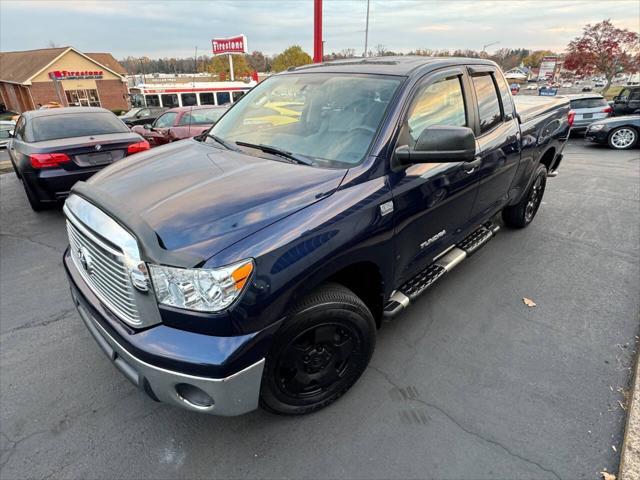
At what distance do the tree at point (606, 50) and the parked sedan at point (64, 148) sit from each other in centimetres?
3737

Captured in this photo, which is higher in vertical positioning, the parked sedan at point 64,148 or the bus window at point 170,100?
the parked sedan at point 64,148

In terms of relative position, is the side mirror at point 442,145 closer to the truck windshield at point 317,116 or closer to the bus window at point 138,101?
the truck windshield at point 317,116

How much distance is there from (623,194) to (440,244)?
6.03 m

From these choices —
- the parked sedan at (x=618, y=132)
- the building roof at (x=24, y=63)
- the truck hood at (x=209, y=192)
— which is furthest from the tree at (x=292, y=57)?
the truck hood at (x=209, y=192)

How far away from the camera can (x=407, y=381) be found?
2.62 metres

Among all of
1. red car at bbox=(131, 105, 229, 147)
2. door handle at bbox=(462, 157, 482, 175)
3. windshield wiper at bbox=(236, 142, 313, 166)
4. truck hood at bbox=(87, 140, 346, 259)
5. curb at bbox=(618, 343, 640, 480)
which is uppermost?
windshield wiper at bbox=(236, 142, 313, 166)

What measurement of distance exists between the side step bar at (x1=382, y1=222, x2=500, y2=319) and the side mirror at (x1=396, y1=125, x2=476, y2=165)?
100 cm

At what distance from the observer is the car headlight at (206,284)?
1.65 meters

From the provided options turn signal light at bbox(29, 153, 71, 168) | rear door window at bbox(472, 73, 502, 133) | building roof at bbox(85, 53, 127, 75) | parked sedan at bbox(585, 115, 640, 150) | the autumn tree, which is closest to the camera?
rear door window at bbox(472, 73, 502, 133)

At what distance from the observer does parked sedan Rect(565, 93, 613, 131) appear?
1395 cm

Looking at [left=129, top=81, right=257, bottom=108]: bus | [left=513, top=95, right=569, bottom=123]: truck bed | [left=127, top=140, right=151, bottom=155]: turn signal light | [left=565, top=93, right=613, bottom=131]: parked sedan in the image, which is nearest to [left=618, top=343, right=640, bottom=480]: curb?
[left=513, top=95, right=569, bottom=123]: truck bed

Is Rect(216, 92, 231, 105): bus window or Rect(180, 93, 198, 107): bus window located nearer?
Rect(216, 92, 231, 105): bus window

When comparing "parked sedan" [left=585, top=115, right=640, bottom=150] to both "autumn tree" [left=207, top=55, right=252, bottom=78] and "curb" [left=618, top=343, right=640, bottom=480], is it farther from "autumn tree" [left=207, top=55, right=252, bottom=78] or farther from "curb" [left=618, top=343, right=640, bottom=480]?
"autumn tree" [left=207, top=55, right=252, bottom=78]

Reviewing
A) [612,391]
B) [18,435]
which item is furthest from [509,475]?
[18,435]
